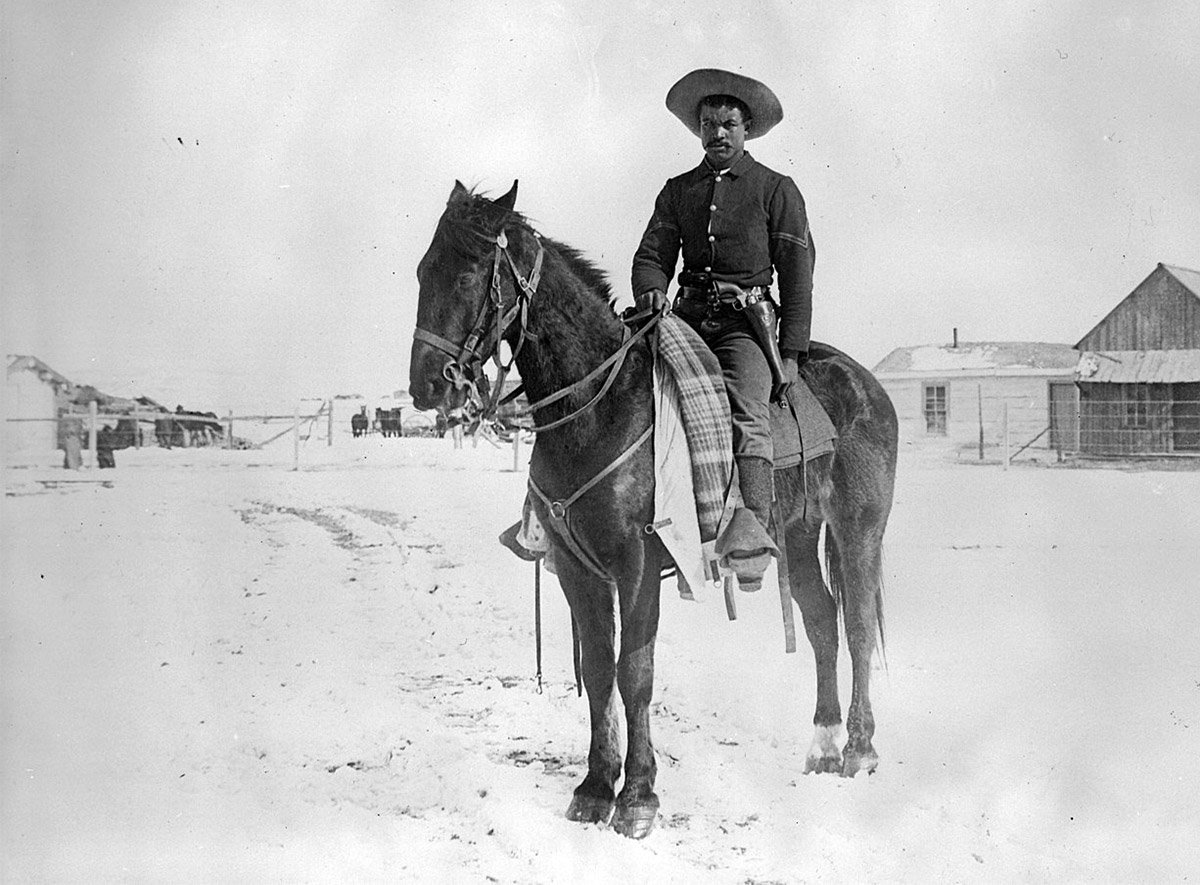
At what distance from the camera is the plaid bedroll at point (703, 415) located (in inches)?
112

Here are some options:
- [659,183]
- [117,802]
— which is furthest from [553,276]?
[117,802]

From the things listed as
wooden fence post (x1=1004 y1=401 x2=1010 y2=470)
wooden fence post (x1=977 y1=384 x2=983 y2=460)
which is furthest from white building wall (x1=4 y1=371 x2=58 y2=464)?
wooden fence post (x1=1004 y1=401 x2=1010 y2=470)

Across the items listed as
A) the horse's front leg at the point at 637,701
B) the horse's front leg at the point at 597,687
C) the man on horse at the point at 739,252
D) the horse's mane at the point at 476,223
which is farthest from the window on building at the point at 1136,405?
the horse's mane at the point at 476,223

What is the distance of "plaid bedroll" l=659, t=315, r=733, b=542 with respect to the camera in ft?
9.37

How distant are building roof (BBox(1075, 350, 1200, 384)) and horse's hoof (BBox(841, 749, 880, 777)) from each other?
181cm

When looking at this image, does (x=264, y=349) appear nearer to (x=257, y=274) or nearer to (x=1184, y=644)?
(x=257, y=274)

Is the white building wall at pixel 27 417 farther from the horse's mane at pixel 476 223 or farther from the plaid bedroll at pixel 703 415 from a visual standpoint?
the plaid bedroll at pixel 703 415

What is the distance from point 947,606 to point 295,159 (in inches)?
122

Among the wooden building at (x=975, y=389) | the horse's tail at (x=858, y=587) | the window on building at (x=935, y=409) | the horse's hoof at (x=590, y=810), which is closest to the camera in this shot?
the horse's hoof at (x=590, y=810)

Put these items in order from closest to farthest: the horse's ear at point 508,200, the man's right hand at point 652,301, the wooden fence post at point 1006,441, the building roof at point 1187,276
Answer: the horse's ear at point 508,200 < the man's right hand at point 652,301 < the building roof at point 1187,276 < the wooden fence post at point 1006,441

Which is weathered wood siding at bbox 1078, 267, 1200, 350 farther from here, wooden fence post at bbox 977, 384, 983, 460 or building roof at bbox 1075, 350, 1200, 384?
wooden fence post at bbox 977, 384, 983, 460

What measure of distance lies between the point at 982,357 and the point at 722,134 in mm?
1974

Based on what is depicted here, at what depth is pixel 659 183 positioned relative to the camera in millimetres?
3436

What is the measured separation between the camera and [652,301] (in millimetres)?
Result: 3014
